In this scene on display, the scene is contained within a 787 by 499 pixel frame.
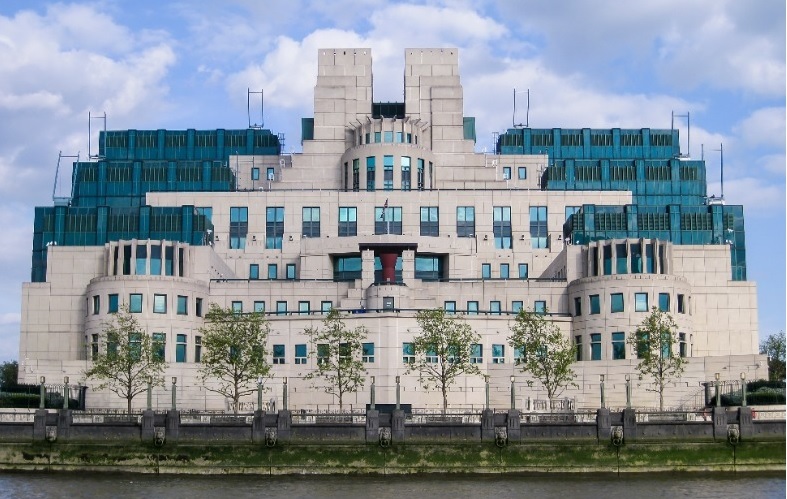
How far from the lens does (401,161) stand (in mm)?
185500

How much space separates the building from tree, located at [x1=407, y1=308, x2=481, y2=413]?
2723 mm

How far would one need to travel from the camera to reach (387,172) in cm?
18488

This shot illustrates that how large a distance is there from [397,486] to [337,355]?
147ft

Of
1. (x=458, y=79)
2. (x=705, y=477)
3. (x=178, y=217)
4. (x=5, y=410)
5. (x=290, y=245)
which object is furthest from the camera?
(x=458, y=79)

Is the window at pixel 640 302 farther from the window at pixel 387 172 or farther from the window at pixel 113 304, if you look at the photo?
the window at pixel 113 304

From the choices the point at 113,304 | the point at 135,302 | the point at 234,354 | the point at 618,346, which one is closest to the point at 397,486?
the point at 234,354

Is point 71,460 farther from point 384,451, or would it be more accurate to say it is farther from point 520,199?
point 520,199

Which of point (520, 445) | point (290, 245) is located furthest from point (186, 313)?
point (520, 445)

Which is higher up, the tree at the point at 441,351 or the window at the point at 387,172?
the window at the point at 387,172

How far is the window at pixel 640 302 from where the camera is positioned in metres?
151

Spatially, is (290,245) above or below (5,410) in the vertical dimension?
above

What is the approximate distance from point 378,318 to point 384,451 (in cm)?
4050

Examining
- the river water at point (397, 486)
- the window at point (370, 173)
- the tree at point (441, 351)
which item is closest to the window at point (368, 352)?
the tree at point (441, 351)

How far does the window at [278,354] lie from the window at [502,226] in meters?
43.2
